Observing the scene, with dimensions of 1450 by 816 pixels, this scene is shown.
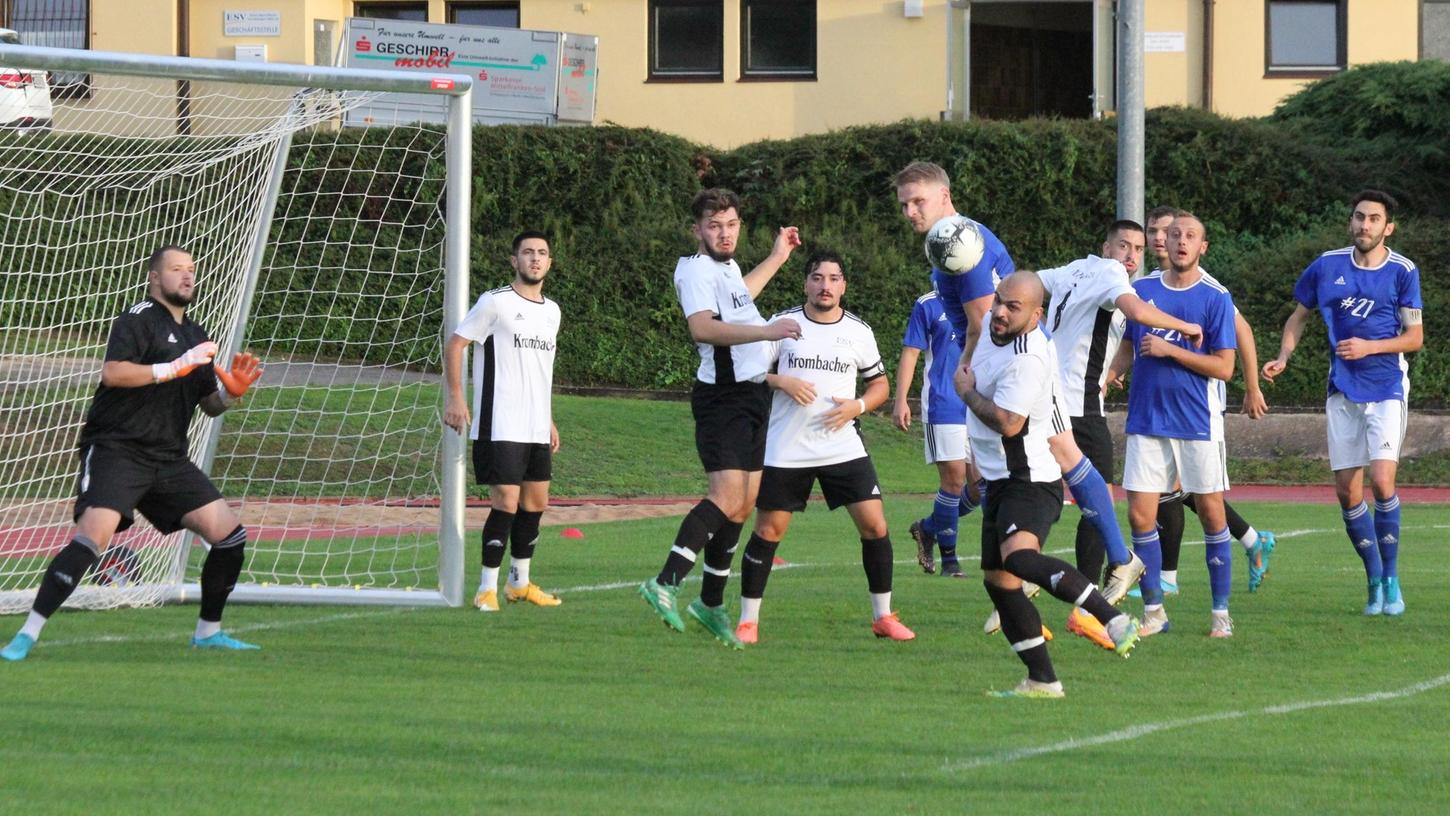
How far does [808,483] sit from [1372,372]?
129 inches

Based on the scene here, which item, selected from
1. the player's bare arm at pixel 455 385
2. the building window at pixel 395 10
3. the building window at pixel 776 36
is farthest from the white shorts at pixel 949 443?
the building window at pixel 395 10

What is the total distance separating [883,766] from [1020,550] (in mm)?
1487

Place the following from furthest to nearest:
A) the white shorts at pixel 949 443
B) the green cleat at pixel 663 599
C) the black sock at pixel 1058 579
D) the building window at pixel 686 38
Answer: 1. the building window at pixel 686 38
2. the white shorts at pixel 949 443
3. the green cleat at pixel 663 599
4. the black sock at pixel 1058 579

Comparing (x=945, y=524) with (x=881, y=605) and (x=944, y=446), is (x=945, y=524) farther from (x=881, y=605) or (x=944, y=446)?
(x=881, y=605)

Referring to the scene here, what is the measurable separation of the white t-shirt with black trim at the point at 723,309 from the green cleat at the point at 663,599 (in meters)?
1.03

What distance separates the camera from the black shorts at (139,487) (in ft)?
26.0

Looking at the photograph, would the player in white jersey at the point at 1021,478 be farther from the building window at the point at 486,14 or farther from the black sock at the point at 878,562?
the building window at the point at 486,14

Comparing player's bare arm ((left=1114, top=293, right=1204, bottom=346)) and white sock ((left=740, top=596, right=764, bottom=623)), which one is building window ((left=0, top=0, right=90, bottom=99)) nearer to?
white sock ((left=740, top=596, right=764, bottom=623))

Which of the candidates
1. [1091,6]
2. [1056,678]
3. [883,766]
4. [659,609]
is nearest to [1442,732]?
[1056,678]

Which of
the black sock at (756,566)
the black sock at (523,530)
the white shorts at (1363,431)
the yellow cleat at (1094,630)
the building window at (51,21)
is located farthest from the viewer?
the building window at (51,21)

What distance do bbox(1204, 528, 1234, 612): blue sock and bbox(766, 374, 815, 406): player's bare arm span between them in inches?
85.7

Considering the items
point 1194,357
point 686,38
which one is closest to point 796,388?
point 1194,357

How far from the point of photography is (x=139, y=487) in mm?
7953

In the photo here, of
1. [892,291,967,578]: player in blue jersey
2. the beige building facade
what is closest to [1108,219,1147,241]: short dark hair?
[892,291,967,578]: player in blue jersey
